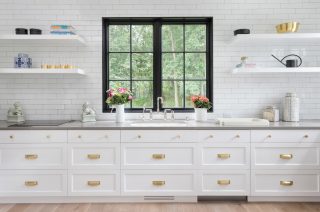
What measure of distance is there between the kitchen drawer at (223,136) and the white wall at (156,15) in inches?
30.6

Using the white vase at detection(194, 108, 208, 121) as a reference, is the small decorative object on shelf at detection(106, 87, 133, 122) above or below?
above

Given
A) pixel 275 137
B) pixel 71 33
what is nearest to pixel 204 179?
pixel 275 137

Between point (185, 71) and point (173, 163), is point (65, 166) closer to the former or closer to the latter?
point (173, 163)

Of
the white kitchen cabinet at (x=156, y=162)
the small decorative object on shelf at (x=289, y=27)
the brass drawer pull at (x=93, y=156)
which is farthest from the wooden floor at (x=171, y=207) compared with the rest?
the small decorative object on shelf at (x=289, y=27)

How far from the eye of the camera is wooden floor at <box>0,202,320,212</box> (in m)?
3.43

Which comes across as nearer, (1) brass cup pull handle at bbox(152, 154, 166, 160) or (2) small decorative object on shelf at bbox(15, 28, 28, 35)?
(1) brass cup pull handle at bbox(152, 154, 166, 160)

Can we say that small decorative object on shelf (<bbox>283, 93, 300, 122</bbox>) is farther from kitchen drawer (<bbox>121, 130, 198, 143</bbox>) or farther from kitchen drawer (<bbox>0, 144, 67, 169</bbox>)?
kitchen drawer (<bbox>0, 144, 67, 169</bbox>)

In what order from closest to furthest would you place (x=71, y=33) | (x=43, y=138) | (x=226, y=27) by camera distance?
(x=43, y=138), (x=71, y=33), (x=226, y=27)

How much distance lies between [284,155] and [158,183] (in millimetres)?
1476

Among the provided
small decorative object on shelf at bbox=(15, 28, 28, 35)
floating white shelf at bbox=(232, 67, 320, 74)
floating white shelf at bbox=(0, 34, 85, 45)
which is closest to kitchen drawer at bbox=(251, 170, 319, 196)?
floating white shelf at bbox=(232, 67, 320, 74)

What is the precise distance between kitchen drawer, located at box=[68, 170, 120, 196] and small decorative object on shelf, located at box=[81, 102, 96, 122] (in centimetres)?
77

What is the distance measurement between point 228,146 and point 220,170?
292mm

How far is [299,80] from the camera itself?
4305 millimetres

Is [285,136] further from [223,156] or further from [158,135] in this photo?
[158,135]
